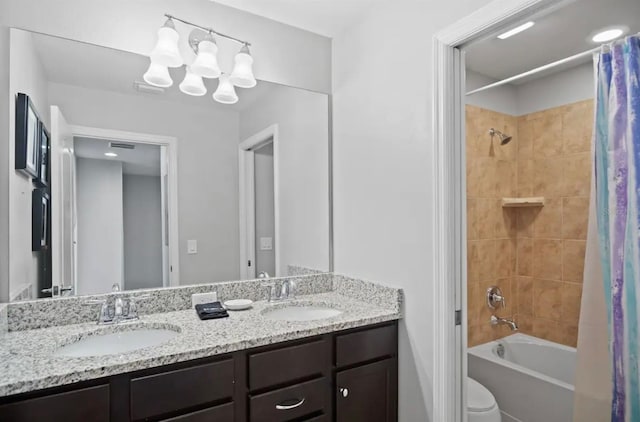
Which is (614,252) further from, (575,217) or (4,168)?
(4,168)

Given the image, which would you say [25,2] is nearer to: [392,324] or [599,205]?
[392,324]

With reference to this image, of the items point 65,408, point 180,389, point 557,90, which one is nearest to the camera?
point 65,408

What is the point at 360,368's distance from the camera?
1.64 m

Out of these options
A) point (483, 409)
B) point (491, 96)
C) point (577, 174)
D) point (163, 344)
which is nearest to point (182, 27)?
point (163, 344)

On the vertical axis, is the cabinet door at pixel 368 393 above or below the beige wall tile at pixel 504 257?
below

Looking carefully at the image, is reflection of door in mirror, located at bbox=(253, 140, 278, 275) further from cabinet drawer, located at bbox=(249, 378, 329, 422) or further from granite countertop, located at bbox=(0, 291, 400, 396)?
cabinet drawer, located at bbox=(249, 378, 329, 422)

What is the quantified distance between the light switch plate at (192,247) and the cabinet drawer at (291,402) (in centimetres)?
82

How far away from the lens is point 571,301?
267 cm

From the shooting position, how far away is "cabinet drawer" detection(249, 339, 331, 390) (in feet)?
4.51

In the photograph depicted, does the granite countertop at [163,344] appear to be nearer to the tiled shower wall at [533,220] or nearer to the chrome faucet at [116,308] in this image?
the chrome faucet at [116,308]

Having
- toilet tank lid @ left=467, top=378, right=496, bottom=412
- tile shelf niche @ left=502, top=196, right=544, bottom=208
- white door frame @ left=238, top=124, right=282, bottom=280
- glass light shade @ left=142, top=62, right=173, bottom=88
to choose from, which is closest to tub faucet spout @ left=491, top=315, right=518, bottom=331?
toilet tank lid @ left=467, top=378, right=496, bottom=412

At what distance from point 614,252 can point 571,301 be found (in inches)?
56.4

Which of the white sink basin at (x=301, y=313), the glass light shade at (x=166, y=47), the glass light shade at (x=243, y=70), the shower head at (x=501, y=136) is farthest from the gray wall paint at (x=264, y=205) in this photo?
the shower head at (x=501, y=136)

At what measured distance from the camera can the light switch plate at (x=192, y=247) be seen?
189cm
